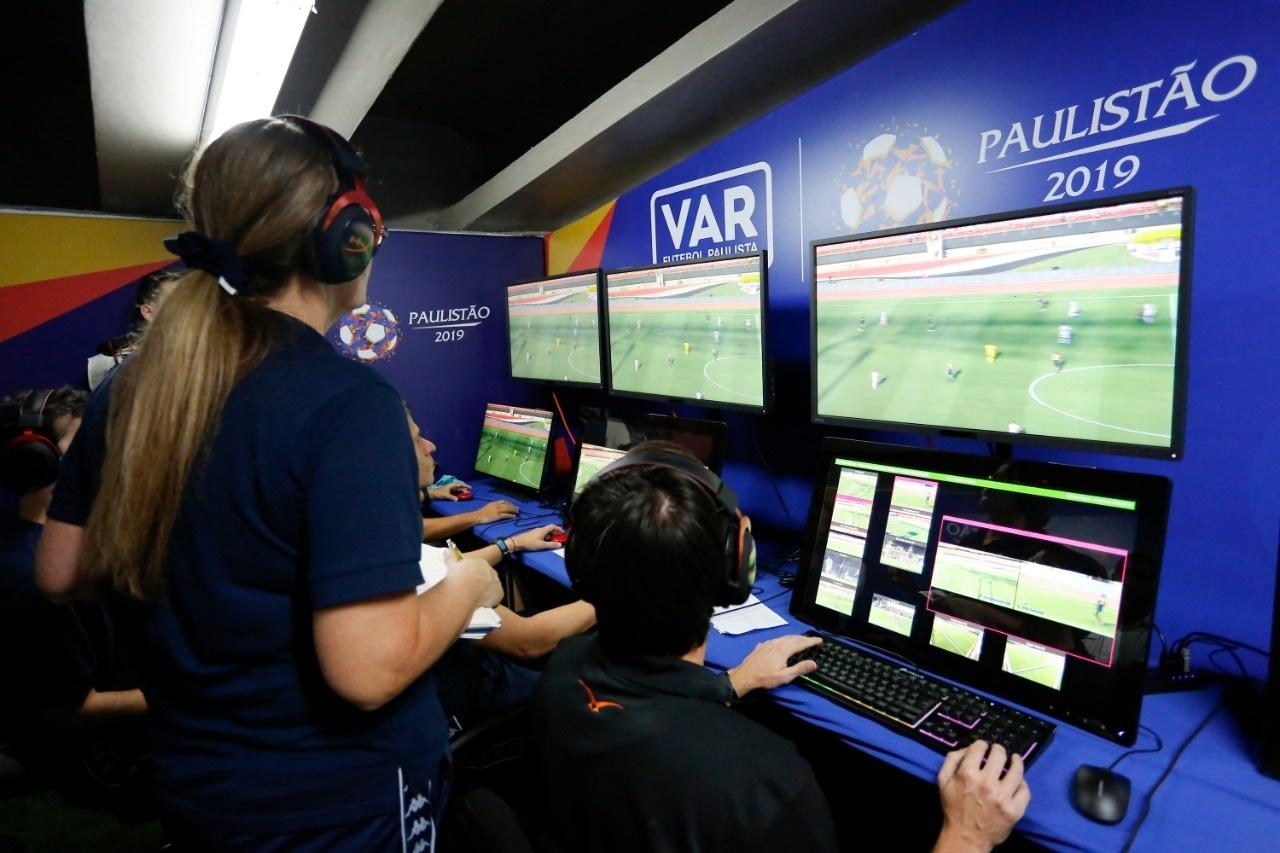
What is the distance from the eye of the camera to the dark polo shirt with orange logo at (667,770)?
0.70 meters

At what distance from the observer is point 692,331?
2.06 meters

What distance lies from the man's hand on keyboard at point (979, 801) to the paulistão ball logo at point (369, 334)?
9.13ft

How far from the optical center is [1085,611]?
1.14 metres

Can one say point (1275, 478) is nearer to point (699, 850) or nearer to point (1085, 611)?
point (1085, 611)

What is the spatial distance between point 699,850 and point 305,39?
2.82 m

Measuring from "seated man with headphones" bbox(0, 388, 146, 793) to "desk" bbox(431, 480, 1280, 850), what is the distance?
147cm

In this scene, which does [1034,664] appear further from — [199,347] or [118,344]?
[118,344]

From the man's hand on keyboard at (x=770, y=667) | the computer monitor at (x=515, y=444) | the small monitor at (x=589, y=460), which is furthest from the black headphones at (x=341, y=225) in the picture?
the computer monitor at (x=515, y=444)

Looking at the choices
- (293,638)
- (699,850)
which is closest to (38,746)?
(293,638)

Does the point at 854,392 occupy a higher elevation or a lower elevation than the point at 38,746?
higher

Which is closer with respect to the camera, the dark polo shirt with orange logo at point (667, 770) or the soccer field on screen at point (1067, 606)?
the dark polo shirt with orange logo at point (667, 770)

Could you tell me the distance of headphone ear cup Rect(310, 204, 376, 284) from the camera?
2.75ft

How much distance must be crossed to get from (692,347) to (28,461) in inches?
63.8

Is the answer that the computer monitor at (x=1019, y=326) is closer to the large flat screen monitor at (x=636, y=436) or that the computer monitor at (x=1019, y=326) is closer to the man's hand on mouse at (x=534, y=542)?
the large flat screen monitor at (x=636, y=436)
